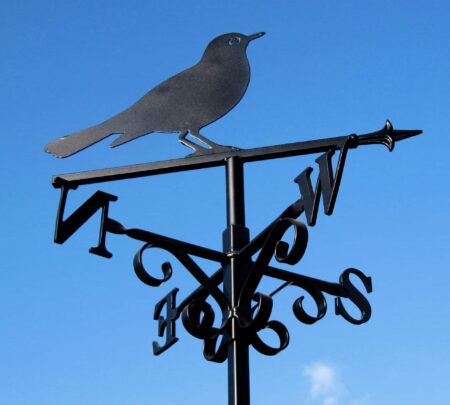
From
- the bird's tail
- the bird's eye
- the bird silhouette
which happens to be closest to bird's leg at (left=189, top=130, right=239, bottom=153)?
the bird silhouette

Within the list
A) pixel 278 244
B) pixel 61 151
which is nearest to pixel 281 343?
pixel 278 244

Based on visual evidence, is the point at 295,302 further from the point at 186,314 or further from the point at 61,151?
the point at 61,151

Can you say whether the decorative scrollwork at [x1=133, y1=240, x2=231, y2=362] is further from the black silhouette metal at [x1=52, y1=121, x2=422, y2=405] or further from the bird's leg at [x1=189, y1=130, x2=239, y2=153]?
the bird's leg at [x1=189, y1=130, x2=239, y2=153]

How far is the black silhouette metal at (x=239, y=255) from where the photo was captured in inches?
74.2

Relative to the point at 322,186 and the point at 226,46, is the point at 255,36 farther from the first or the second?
the point at 322,186

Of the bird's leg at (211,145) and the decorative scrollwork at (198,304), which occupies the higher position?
the bird's leg at (211,145)

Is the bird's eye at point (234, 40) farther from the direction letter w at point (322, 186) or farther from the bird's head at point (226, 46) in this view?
the direction letter w at point (322, 186)

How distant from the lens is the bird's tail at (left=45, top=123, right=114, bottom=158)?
2.40 meters

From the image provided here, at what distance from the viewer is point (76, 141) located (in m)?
2.43

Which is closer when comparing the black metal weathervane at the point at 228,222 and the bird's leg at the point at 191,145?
the black metal weathervane at the point at 228,222

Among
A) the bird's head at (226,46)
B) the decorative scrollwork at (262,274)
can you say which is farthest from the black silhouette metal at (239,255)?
the bird's head at (226,46)

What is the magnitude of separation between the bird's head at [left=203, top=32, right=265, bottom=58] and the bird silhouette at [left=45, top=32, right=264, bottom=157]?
0.05 m

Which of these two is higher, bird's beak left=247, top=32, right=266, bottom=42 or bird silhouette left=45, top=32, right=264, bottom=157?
→ bird's beak left=247, top=32, right=266, bottom=42

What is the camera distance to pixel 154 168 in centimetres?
218
